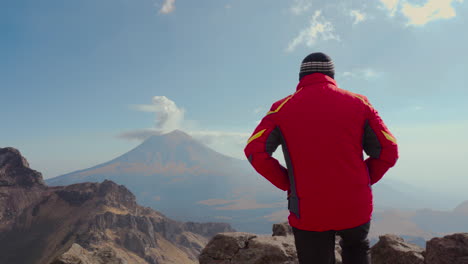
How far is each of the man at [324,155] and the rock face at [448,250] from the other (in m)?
6.04

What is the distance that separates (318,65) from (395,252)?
29.5 feet

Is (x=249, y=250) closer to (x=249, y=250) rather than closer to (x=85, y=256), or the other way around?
(x=249, y=250)

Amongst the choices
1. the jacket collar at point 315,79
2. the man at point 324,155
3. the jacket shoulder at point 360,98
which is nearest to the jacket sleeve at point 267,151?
the man at point 324,155

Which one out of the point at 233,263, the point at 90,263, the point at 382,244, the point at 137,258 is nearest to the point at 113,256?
the point at 90,263

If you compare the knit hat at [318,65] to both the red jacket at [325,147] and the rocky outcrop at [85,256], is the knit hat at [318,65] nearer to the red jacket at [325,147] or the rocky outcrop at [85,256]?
the red jacket at [325,147]

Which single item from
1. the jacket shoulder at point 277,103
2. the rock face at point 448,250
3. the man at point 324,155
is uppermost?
the jacket shoulder at point 277,103

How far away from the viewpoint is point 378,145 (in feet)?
14.1

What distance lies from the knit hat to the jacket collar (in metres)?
0.08

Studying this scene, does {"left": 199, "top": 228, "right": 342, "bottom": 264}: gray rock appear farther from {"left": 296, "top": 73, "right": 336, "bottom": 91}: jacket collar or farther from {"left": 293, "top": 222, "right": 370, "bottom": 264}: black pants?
{"left": 296, "top": 73, "right": 336, "bottom": 91}: jacket collar

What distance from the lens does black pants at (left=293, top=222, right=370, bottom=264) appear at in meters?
4.03

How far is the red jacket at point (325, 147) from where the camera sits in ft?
12.7

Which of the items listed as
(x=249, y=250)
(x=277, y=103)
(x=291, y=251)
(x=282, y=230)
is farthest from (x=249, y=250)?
(x=277, y=103)

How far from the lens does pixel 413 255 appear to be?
9.29m

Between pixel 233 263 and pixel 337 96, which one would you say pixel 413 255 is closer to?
pixel 233 263
